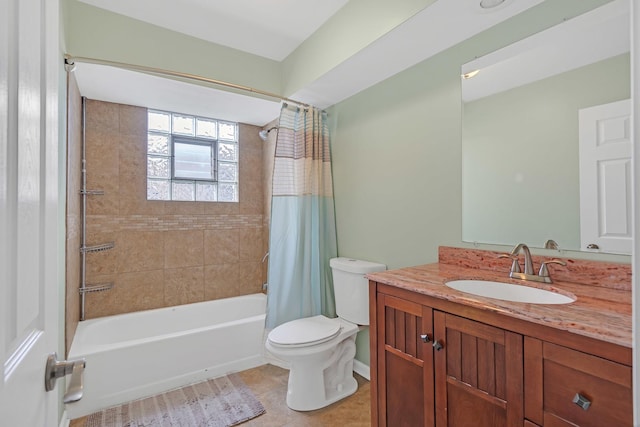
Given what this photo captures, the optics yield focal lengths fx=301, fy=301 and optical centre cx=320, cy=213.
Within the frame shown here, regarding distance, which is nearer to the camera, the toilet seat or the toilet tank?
the toilet seat

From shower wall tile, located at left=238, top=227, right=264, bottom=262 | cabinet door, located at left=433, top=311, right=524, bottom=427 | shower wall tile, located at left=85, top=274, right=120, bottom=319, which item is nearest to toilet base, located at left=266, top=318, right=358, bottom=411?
cabinet door, located at left=433, top=311, right=524, bottom=427

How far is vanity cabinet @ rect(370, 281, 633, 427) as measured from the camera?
0.78m

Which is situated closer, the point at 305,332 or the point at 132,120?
the point at 305,332

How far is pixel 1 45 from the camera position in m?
0.42

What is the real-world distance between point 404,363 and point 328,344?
712mm

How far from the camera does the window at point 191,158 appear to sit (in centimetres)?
277

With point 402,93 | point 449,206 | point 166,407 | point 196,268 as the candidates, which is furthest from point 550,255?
point 196,268

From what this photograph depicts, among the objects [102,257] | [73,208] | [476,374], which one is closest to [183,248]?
[102,257]

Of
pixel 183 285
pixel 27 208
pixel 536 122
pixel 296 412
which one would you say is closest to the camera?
pixel 27 208

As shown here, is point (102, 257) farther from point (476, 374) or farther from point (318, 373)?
point (476, 374)

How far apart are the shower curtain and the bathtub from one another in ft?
1.17

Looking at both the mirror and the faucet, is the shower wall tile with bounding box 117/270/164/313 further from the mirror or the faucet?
the faucet

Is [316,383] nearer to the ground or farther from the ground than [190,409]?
farther from the ground

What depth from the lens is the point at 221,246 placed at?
3.07 meters
